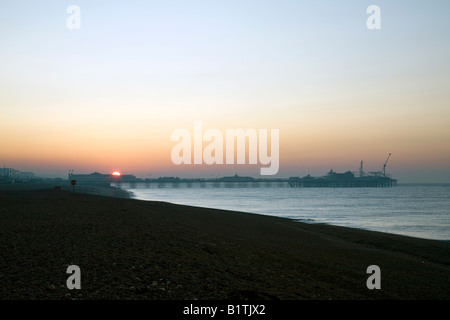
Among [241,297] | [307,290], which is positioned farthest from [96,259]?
[307,290]

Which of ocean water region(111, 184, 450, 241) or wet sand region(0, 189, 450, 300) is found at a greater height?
wet sand region(0, 189, 450, 300)

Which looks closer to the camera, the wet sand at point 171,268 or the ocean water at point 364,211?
the wet sand at point 171,268

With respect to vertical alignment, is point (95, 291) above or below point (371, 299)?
above

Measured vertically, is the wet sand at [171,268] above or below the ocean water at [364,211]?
above

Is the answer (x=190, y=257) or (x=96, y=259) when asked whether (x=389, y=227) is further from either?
(x=96, y=259)

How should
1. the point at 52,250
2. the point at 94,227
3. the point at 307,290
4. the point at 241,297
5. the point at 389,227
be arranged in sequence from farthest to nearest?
the point at 389,227
the point at 94,227
the point at 52,250
the point at 307,290
the point at 241,297

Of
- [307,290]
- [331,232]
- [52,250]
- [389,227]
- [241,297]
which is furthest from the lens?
[389,227]

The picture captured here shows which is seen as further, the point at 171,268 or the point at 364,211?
the point at 364,211

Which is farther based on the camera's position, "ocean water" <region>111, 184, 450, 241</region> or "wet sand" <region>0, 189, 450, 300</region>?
"ocean water" <region>111, 184, 450, 241</region>
